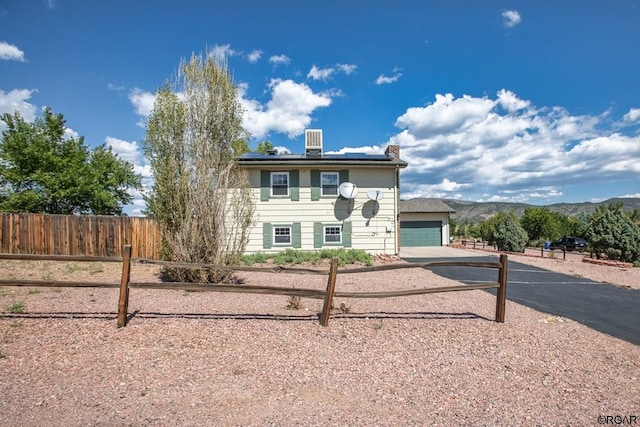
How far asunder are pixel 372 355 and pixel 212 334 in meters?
2.28

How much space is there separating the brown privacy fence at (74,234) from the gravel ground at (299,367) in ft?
26.9

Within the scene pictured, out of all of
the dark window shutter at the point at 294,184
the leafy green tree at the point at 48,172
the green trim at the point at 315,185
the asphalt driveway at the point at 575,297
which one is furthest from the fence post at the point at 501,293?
the leafy green tree at the point at 48,172

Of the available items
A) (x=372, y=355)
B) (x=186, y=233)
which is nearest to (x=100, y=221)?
(x=186, y=233)

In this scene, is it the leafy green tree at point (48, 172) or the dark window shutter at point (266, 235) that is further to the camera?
the leafy green tree at point (48, 172)

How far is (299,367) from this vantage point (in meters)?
3.87

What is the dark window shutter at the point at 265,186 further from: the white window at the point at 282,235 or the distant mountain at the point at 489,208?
the distant mountain at the point at 489,208

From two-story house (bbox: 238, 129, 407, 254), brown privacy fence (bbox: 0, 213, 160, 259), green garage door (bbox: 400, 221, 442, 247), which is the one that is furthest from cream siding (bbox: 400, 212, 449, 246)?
brown privacy fence (bbox: 0, 213, 160, 259)

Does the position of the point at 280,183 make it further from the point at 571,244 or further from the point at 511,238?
the point at 571,244

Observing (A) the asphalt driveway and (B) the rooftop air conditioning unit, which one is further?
(B) the rooftop air conditioning unit

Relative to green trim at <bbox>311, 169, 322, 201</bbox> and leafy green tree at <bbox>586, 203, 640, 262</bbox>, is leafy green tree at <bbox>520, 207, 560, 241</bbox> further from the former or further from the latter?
green trim at <bbox>311, 169, 322, 201</bbox>

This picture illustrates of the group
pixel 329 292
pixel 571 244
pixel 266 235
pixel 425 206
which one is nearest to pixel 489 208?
pixel 571 244

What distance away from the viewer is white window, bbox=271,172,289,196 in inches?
607

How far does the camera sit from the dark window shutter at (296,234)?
1538 centimetres

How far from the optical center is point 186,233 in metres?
7.65
